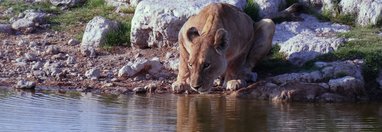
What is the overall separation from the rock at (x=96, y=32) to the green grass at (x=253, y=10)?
100 inches

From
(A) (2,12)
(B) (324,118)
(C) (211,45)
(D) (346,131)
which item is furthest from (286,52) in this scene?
(A) (2,12)

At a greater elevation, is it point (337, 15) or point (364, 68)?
point (337, 15)

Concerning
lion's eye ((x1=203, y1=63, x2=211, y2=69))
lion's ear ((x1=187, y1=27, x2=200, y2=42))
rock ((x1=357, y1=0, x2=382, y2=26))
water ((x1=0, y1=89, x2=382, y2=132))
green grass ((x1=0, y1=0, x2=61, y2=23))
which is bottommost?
water ((x1=0, y1=89, x2=382, y2=132))

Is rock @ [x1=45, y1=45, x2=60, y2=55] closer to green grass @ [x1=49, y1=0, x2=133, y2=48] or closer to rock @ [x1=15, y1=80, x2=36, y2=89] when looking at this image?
green grass @ [x1=49, y1=0, x2=133, y2=48]

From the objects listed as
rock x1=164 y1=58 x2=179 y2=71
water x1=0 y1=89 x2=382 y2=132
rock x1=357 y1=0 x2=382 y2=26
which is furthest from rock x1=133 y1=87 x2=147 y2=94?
rock x1=357 y1=0 x2=382 y2=26

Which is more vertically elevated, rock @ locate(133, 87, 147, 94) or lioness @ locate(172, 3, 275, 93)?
lioness @ locate(172, 3, 275, 93)

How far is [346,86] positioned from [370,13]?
13.0 ft

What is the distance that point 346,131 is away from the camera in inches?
421

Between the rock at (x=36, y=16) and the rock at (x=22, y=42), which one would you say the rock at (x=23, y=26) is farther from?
the rock at (x=22, y=42)

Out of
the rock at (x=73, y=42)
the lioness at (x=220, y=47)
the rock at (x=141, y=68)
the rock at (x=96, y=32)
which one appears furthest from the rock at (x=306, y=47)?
the rock at (x=73, y=42)

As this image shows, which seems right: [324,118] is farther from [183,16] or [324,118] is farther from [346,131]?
[183,16]

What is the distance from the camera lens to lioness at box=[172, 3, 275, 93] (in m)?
13.0

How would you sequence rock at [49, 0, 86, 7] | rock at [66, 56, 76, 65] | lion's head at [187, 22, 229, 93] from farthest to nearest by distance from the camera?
rock at [49, 0, 86, 7]
rock at [66, 56, 76, 65]
lion's head at [187, 22, 229, 93]

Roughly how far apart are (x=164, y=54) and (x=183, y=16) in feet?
2.53
